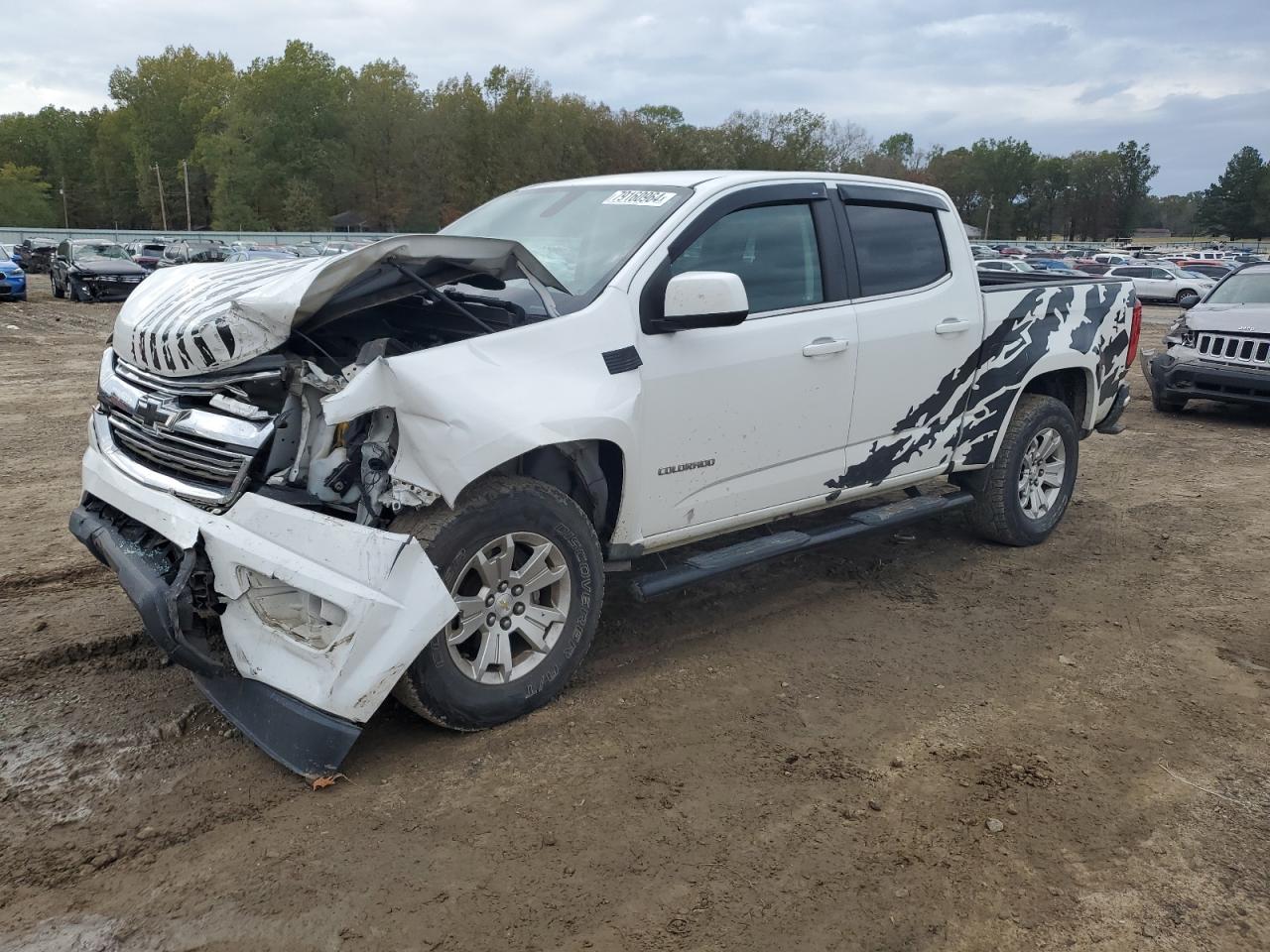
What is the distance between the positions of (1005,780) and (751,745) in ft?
2.89

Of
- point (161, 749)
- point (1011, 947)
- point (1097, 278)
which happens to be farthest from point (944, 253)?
point (161, 749)

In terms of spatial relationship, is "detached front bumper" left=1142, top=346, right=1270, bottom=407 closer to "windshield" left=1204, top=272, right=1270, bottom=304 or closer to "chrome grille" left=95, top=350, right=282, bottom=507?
"windshield" left=1204, top=272, right=1270, bottom=304

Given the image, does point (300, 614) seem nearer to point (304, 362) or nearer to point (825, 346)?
point (304, 362)

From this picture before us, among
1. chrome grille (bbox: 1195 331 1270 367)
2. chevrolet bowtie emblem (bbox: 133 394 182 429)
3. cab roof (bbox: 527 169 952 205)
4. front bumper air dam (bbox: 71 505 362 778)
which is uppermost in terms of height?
cab roof (bbox: 527 169 952 205)

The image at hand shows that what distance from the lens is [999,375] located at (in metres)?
5.43

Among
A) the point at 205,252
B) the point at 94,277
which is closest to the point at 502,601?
the point at 94,277

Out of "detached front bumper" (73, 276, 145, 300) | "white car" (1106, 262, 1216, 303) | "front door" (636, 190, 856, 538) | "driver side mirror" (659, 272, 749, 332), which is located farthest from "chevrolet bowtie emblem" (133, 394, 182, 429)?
"white car" (1106, 262, 1216, 303)

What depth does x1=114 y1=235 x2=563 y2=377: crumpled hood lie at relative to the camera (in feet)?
10.4

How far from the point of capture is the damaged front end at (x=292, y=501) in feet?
10.2

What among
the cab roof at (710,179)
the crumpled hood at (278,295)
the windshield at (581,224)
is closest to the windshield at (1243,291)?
the cab roof at (710,179)

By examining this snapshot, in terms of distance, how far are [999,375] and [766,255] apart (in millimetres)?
1834

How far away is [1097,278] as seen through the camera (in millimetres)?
6219

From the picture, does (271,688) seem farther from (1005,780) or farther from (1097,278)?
Result: (1097,278)

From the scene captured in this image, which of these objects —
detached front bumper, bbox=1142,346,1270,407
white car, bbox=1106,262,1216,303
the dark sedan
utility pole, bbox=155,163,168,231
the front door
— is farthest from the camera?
utility pole, bbox=155,163,168,231
